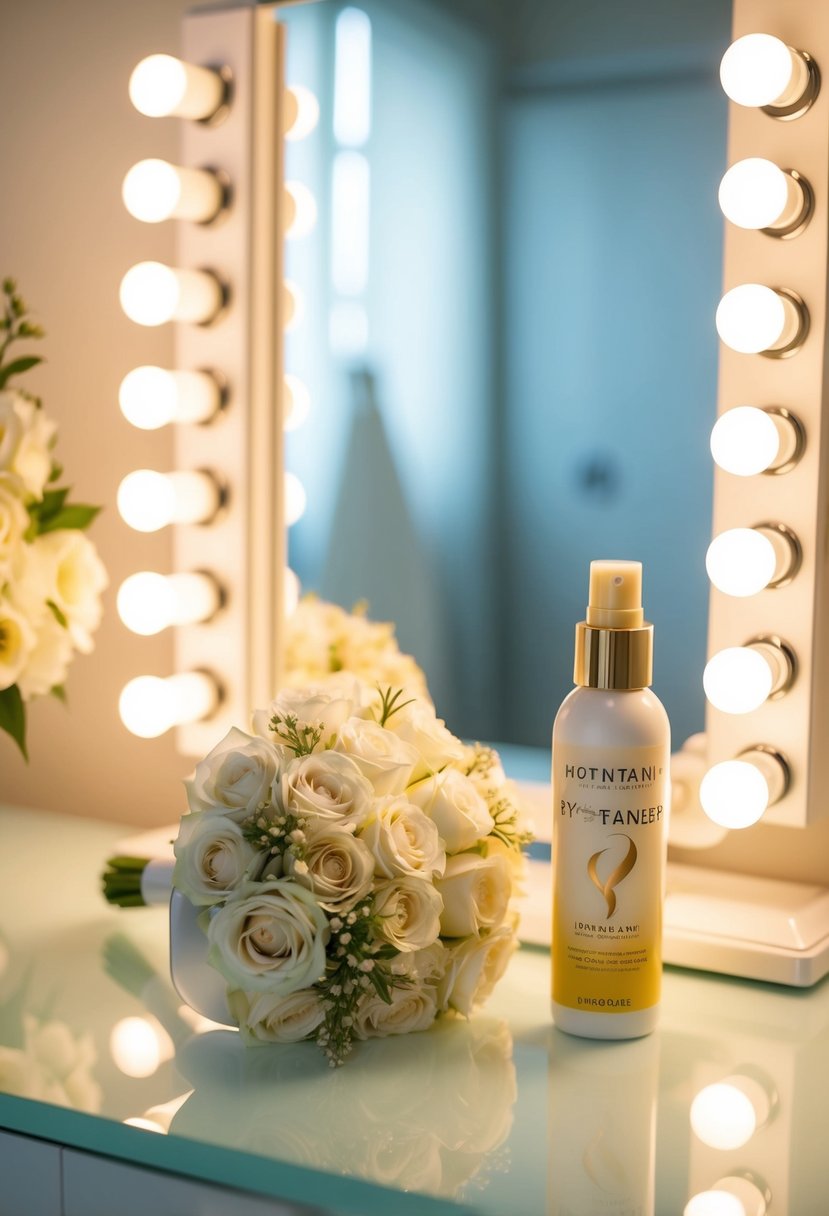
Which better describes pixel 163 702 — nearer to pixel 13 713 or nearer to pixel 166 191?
pixel 13 713

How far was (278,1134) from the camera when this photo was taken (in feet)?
2.02

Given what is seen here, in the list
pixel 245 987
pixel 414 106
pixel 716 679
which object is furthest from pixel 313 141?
pixel 245 987

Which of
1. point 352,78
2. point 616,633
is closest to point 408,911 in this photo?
point 616,633

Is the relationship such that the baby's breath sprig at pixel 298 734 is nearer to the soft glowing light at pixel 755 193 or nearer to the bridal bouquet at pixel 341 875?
the bridal bouquet at pixel 341 875

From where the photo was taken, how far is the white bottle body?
2.30 ft

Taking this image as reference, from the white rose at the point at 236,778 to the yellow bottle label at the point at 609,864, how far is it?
0.15m

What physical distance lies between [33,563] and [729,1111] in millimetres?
577

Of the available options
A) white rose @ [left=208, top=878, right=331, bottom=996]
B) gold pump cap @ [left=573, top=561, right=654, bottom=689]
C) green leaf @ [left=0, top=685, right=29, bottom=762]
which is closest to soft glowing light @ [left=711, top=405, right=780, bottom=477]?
gold pump cap @ [left=573, top=561, right=654, bottom=689]

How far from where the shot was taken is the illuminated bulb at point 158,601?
3.44ft

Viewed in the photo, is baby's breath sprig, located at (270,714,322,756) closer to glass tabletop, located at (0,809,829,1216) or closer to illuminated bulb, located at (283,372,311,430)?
glass tabletop, located at (0,809,829,1216)

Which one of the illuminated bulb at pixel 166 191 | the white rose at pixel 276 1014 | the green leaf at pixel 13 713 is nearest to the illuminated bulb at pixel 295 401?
the illuminated bulb at pixel 166 191

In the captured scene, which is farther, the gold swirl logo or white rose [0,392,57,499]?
white rose [0,392,57,499]

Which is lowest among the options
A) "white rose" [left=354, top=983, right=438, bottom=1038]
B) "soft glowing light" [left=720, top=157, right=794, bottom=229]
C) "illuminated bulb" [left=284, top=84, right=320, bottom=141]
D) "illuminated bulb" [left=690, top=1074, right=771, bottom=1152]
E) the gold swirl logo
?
"illuminated bulb" [left=690, top=1074, right=771, bottom=1152]

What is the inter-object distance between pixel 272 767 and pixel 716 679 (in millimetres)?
302
